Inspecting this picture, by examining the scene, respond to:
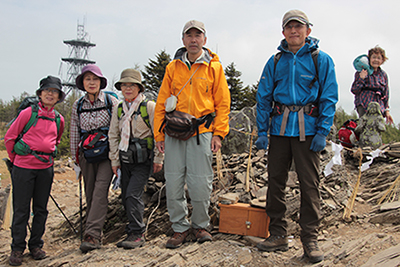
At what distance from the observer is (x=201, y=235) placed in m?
3.74

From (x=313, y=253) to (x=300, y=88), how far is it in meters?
1.90

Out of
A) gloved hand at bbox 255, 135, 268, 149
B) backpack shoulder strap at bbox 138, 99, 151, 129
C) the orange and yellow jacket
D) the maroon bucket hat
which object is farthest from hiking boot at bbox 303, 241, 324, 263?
the maroon bucket hat

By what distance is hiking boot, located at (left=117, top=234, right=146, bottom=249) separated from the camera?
12.4 ft

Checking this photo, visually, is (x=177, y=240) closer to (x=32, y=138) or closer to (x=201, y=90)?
(x=201, y=90)

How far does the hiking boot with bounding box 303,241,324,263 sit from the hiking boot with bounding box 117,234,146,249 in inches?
82.2

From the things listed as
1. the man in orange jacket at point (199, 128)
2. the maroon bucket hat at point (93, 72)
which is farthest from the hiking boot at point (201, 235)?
the maroon bucket hat at point (93, 72)

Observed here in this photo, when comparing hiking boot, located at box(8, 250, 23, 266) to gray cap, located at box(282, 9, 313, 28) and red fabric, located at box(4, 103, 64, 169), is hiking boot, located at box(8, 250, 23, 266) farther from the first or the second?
gray cap, located at box(282, 9, 313, 28)

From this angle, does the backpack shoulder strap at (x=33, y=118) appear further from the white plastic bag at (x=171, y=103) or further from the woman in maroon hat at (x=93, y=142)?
the white plastic bag at (x=171, y=103)

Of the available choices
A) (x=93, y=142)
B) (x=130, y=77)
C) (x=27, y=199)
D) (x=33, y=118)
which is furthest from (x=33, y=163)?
(x=130, y=77)

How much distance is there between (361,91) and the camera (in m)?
7.81

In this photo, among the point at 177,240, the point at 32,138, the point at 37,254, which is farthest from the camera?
the point at 37,254

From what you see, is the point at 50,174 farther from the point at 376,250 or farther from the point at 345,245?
the point at 376,250

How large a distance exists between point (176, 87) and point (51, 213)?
531 centimetres

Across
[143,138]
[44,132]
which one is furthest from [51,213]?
[143,138]
